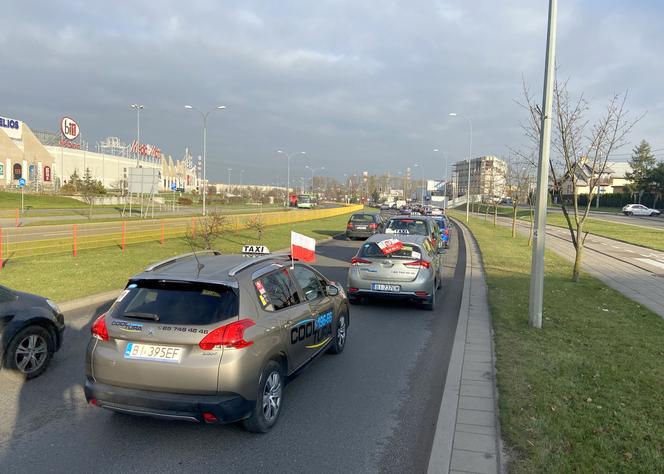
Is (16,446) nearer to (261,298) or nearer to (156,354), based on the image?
(156,354)

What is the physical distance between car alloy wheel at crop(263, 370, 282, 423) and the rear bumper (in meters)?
0.36

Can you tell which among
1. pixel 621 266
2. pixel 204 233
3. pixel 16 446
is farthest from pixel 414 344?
pixel 204 233

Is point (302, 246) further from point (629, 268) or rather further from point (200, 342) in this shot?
point (629, 268)

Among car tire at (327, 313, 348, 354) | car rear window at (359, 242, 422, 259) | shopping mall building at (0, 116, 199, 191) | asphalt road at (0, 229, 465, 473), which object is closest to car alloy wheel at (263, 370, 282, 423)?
asphalt road at (0, 229, 465, 473)

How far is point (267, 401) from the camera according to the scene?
4.70m

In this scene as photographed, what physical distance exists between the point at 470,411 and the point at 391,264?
17.0ft

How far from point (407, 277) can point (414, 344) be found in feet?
7.39

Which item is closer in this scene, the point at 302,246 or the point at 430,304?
the point at 302,246

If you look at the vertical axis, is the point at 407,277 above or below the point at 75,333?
above

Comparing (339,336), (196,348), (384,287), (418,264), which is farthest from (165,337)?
(418,264)

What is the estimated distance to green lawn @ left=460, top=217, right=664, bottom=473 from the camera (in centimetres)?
412

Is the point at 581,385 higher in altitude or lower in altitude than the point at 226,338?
lower

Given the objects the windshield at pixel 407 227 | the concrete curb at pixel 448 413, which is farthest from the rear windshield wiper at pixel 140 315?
the windshield at pixel 407 227

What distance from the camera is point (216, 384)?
416 cm
